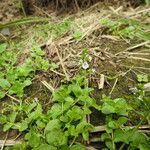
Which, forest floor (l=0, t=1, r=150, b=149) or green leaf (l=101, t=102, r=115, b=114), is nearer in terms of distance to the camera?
green leaf (l=101, t=102, r=115, b=114)

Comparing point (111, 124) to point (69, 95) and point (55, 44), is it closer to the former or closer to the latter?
point (69, 95)

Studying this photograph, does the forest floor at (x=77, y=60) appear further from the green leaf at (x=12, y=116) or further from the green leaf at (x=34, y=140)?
the green leaf at (x=34, y=140)

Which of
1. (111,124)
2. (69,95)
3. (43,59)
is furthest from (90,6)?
(111,124)

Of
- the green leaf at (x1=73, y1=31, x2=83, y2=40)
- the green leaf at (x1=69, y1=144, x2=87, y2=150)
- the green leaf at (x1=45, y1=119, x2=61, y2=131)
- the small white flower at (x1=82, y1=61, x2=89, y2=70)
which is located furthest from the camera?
the green leaf at (x1=73, y1=31, x2=83, y2=40)

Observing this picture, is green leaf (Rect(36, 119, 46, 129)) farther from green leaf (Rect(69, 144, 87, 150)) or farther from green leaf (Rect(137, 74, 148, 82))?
green leaf (Rect(137, 74, 148, 82))

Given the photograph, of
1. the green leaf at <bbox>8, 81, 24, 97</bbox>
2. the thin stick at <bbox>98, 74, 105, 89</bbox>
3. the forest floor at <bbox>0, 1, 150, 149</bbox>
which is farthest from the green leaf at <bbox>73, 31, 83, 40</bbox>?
the green leaf at <bbox>8, 81, 24, 97</bbox>

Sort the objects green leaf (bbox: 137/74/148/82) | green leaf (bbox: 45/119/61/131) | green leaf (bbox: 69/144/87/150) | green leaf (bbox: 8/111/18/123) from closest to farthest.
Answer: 1. green leaf (bbox: 69/144/87/150)
2. green leaf (bbox: 45/119/61/131)
3. green leaf (bbox: 8/111/18/123)
4. green leaf (bbox: 137/74/148/82)

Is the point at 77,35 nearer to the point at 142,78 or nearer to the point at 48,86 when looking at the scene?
the point at 48,86

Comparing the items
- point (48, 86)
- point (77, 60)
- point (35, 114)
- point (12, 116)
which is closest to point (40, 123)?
point (35, 114)
